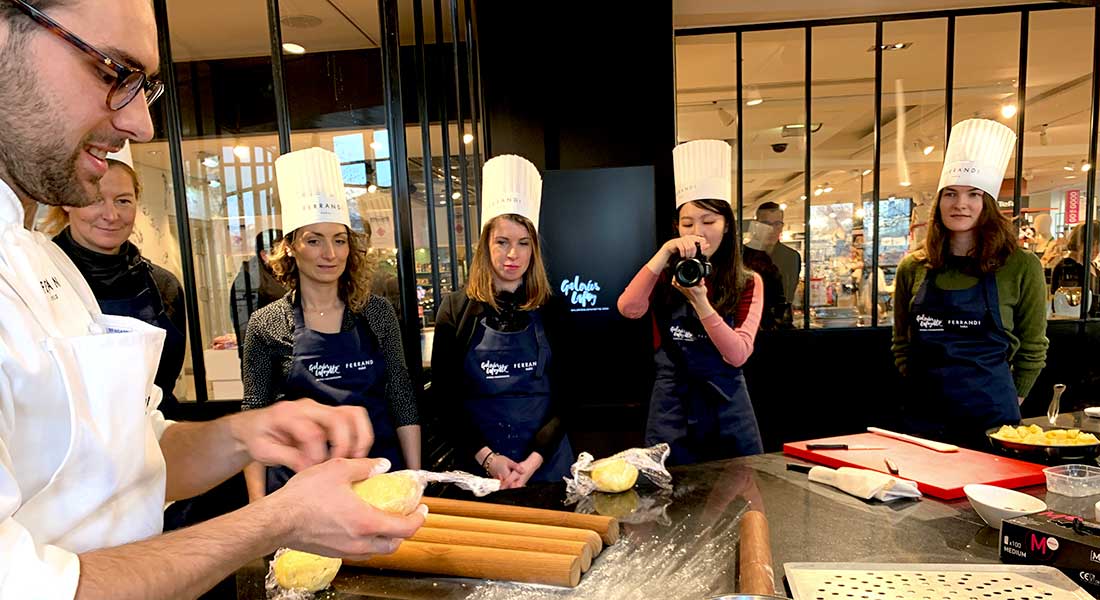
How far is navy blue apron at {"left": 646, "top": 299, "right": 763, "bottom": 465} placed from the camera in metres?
2.10

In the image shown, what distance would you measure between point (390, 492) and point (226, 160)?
3.64 m

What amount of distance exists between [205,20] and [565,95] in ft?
7.32

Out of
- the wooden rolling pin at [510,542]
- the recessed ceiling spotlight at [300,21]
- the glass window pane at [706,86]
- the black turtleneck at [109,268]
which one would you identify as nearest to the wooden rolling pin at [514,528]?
the wooden rolling pin at [510,542]

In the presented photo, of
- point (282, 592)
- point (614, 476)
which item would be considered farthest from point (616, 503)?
point (282, 592)

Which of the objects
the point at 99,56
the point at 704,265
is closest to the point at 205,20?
the point at 704,265

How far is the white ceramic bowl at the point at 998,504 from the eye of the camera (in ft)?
3.79

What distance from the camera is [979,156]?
93.4 inches

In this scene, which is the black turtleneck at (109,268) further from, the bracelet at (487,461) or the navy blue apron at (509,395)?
the bracelet at (487,461)

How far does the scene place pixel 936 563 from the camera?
1025 millimetres

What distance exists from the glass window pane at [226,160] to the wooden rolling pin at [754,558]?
112 inches

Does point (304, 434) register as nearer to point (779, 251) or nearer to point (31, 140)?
point (31, 140)

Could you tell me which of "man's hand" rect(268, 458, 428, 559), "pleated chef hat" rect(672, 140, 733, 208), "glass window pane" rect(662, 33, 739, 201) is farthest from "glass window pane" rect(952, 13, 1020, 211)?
"man's hand" rect(268, 458, 428, 559)

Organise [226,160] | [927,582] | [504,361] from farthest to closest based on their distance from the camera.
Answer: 1. [226,160]
2. [504,361]
3. [927,582]

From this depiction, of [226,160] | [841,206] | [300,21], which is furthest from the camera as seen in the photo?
[841,206]
